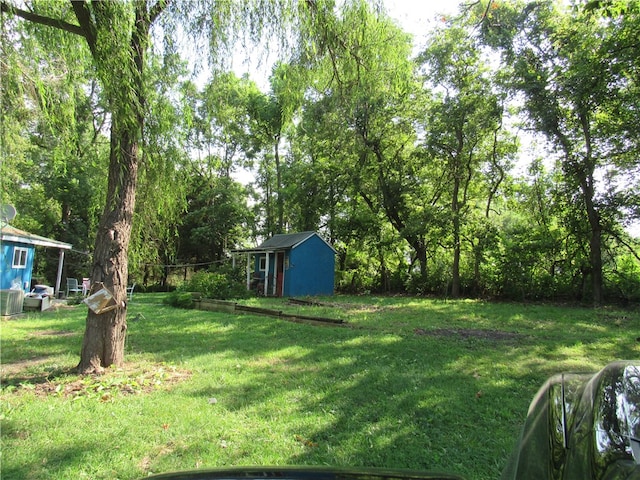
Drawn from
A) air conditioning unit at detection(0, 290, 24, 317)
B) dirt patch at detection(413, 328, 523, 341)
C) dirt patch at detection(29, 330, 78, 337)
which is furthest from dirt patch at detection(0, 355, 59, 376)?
dirt patch at detection(413, 328, 523, 341)

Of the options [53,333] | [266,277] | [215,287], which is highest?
[266,277]

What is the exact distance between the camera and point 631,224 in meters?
15.1

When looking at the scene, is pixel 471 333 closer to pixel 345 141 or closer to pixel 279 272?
pixel 279 272

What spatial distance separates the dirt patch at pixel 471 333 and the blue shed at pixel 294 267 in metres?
11.9

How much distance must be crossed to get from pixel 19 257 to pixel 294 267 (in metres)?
11.8

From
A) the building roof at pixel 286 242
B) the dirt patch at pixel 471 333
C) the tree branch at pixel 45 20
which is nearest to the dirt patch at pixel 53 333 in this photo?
the tree branch at pixel 45 20

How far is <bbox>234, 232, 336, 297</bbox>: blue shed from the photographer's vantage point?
2072 centimetres

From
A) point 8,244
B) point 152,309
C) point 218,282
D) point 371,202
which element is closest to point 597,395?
point 152,309

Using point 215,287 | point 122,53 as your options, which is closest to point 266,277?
point 215,287

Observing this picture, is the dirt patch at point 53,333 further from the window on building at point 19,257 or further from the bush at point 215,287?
the window on building at point 19,257

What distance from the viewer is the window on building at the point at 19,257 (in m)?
15.5

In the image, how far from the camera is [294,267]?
20.7 metres

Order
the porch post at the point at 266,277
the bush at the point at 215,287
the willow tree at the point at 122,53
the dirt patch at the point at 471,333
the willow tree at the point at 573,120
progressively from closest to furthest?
the willow tree at the point at 122,53 → the dirt patch at the point at 471,333 → the willow tree at the point at 573,120 → the bush at the point at 215,287 → the porch post at the point at 266,277

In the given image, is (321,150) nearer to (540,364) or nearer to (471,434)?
(540,364)
